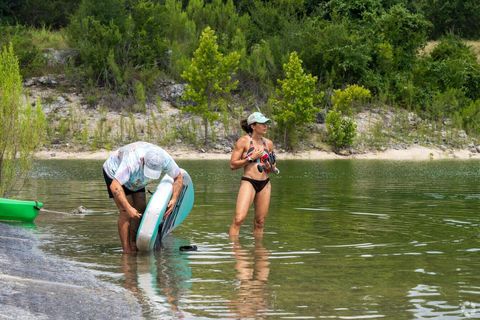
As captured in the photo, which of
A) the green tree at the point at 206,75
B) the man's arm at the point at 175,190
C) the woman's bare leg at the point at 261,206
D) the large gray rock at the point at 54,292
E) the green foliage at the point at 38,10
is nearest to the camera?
the large gray rock at the point at 54,292

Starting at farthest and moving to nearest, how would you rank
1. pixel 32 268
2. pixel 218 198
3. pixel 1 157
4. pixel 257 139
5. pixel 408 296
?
pixel 218 198, pixel 1 157, pixel 257 139, pixel 32 268, pixel 408 296

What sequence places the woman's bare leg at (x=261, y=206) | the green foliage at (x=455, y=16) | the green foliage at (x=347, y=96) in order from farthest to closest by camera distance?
the green foliage at (x=455, y=16)
the green foliage at (x=347, y=96)
the woman's bare leg at (x=261, y=206)

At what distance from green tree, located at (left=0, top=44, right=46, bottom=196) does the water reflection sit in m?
5.03

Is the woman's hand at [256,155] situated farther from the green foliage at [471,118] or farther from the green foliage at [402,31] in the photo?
the green foliage at [402,31]

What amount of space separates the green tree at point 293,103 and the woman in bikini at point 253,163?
3753cm

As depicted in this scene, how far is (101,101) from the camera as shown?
186ft

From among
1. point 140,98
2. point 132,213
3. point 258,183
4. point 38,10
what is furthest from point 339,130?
point 132,213

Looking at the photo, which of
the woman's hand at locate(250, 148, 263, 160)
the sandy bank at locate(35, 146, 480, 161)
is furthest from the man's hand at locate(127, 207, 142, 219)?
the sandy bank at locate(35, 146, 480, 161)

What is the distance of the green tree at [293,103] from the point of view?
175 ft

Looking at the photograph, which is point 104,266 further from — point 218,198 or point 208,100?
point 208,100

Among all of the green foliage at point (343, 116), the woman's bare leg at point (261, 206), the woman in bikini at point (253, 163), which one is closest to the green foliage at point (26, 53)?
the green foliage at point (343, 116)

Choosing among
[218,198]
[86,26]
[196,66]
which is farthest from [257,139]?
[86,26]

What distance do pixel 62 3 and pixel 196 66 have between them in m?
22.4

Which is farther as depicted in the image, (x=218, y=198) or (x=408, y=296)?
(x=218, y=198)
